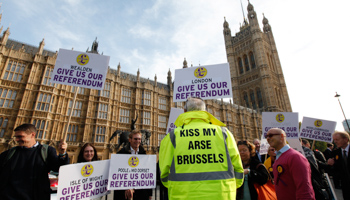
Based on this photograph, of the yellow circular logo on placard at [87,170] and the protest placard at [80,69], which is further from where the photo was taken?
the protest placard at [80,69]

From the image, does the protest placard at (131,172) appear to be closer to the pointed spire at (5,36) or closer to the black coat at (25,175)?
the black coat at (25,175)

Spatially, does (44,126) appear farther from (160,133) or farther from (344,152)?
(344,152)

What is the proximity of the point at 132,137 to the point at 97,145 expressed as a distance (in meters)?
17.6

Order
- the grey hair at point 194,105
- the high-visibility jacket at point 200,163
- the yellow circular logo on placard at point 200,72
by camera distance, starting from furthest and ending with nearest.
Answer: the yellow circular logo on placard at point 200,72 < the grey hair at point 194,105 < the high-visibility jacket at point 200,163

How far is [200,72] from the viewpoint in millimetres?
6883

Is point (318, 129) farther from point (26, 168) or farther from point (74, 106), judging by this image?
point (74, 106)

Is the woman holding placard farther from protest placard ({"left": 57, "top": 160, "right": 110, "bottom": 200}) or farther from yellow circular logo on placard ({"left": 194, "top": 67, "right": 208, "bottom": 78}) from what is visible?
yellow circular logo on placard ({"left": 194, "top": 67, "right": 208, "bottom": 78})

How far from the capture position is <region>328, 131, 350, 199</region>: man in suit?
401cm

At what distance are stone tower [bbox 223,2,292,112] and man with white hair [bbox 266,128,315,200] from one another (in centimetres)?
5250

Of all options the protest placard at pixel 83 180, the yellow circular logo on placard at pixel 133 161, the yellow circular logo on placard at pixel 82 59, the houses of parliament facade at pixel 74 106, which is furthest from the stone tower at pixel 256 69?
the protest placard at pixel 83 180

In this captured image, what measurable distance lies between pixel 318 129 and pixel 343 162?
20.1ft

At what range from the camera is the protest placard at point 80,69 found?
6.16 metres

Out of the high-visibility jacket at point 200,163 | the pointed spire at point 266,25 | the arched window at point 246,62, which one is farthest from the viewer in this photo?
the pointed spire at point 266,25

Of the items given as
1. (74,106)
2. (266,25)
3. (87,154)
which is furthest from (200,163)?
(266,25)
